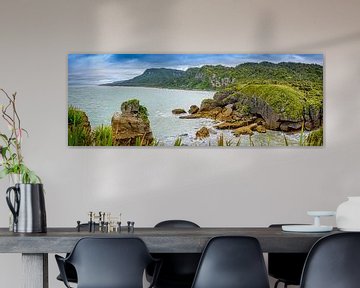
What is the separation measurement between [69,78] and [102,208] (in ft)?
3.47

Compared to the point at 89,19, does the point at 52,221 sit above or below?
below

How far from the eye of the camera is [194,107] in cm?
572

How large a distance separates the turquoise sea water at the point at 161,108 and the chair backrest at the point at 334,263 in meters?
2.37

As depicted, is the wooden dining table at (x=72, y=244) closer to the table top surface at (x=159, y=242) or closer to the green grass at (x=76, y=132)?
the table top surface at (x=159, y=242)

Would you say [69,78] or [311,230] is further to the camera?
[69,78]

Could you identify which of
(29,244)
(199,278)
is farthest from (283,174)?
(29,244)

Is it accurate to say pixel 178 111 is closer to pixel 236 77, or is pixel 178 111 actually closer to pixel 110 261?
pixel 236 77

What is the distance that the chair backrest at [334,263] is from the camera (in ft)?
11.1

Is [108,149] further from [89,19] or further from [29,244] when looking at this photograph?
[29,244]

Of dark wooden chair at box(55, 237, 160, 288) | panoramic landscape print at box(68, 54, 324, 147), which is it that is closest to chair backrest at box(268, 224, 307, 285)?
panoramic landscape print at box(68, 54, 324, 147)

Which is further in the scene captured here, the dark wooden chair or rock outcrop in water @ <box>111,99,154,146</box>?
rock outcrop in water @ <box>111,99,154,146</box>

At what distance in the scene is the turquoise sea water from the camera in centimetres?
569

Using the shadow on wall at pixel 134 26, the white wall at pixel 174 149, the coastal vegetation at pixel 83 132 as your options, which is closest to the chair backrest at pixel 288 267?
the white wall at pixel 174 149

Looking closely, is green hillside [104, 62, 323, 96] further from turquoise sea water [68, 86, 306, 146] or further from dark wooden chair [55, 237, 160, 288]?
dark wooden chair [55, 237, 160, 288]
